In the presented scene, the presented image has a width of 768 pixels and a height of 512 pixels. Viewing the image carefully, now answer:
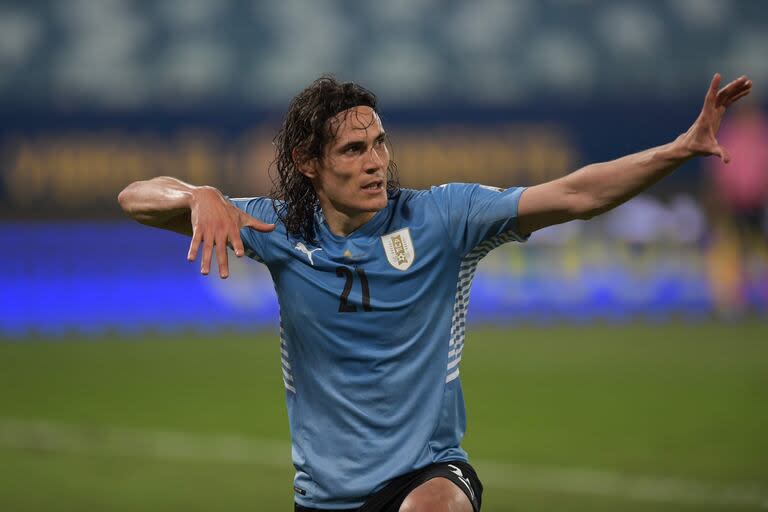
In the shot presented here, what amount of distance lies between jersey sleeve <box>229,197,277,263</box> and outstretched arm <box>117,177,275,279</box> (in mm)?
165

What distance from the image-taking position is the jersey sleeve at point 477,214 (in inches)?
149

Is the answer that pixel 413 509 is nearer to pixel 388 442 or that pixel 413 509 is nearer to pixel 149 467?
pixel 388 442

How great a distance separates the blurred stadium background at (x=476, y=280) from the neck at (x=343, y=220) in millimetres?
3318

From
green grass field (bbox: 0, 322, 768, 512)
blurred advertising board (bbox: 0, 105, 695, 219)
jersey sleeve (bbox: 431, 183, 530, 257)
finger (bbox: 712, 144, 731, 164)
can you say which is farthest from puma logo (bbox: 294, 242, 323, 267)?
blurred advertising board (bbox: 0, 105, 695, 219)

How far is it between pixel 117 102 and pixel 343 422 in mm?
14429

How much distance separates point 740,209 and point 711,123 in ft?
38.5

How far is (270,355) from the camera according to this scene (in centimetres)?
1268

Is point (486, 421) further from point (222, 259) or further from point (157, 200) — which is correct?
point (222, 259)

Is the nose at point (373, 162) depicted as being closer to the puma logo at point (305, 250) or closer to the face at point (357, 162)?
the face at point (357, 162)

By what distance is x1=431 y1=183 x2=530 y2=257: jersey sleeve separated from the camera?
3797 mm

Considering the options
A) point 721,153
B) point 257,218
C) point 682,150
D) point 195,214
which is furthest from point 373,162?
point 721,153

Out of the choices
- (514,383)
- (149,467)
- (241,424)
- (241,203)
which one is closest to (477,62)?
(514,383)

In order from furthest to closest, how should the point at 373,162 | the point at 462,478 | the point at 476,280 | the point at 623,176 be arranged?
the point at 476,280, the point at 373,162, the point at 462,478, the point at 623,176

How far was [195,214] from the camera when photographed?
3787mm
